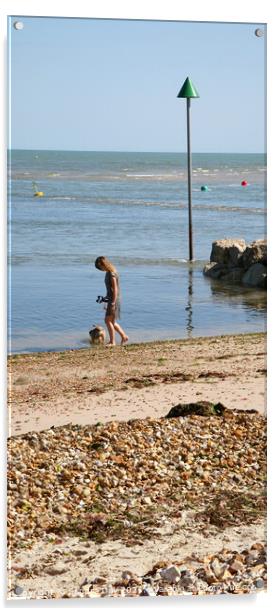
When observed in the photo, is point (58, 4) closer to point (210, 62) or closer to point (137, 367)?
point (210, 62)

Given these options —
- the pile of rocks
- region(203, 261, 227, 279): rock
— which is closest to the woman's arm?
the pile of rocks

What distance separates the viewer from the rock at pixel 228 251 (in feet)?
21.5

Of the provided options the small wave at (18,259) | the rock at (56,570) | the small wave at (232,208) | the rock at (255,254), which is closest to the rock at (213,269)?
the rock at (255,254)

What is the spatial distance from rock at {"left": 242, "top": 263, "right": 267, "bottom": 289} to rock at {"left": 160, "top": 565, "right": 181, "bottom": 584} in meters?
1.66

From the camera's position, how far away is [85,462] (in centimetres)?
589

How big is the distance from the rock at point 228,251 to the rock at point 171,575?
1.87 metres

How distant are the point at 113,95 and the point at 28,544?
224 centimetres

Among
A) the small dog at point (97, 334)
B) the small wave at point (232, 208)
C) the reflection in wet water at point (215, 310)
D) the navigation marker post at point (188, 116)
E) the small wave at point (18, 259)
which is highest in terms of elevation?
the navigation marker post at point (188, 116)

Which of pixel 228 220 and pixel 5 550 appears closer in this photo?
pixel 5 550

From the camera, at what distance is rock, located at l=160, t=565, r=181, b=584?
544cm

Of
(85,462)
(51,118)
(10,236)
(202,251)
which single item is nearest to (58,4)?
(51,118)

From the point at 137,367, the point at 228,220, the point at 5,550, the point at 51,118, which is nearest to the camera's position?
the point at 5,550

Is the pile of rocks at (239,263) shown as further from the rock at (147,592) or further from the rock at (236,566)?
the rock at (147,592)

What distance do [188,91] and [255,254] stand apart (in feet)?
4.10
